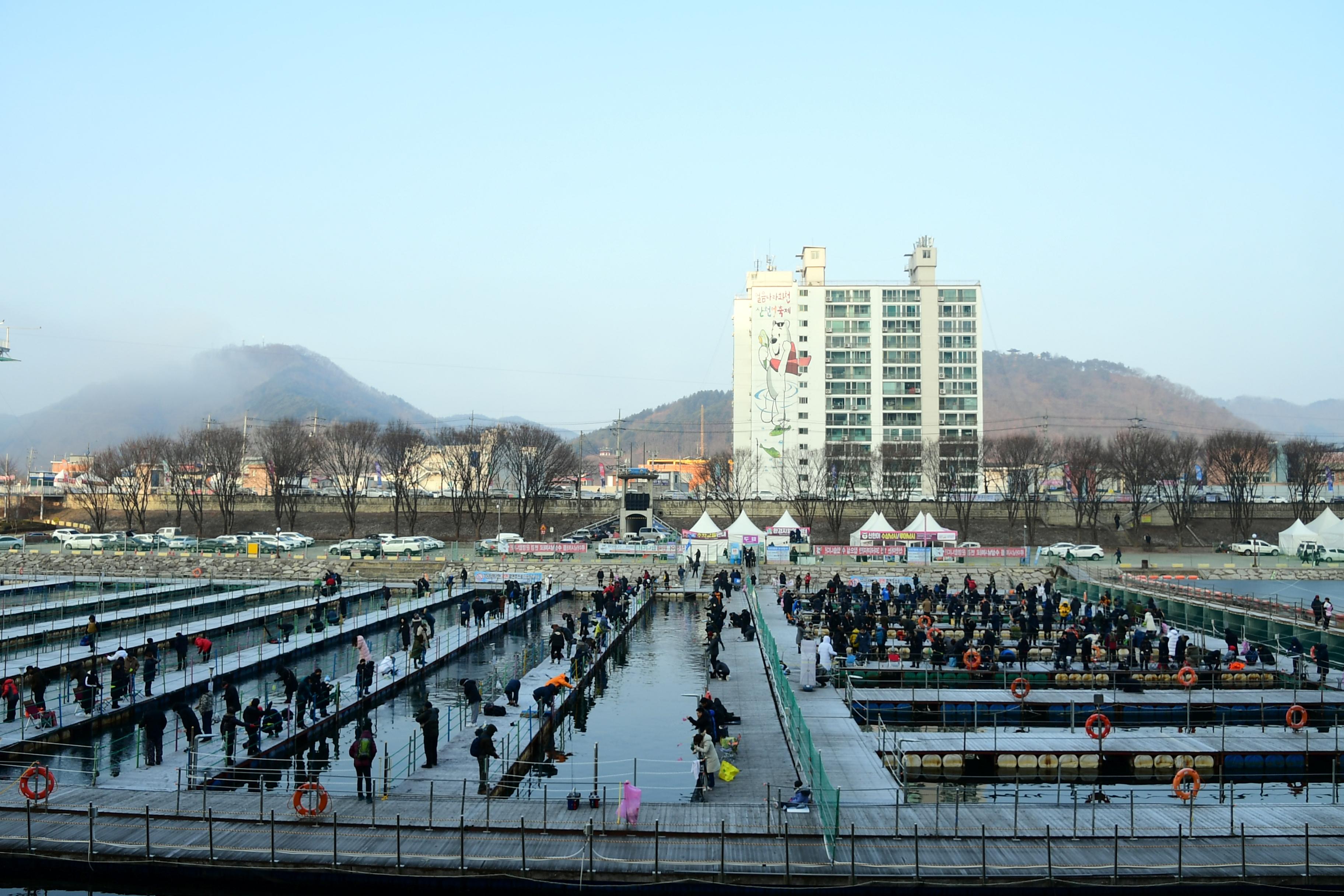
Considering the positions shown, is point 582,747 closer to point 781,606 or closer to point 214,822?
point 214,822

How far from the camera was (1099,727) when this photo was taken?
2022 cm

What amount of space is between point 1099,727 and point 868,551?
42.2m

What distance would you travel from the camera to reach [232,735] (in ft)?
66.0

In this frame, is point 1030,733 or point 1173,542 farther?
point 1173,542

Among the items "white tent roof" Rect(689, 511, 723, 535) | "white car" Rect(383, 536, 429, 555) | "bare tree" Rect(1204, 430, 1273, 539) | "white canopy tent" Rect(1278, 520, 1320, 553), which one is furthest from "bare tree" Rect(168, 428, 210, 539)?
"bare tree" Rect(1204, 430, 1273, 539)

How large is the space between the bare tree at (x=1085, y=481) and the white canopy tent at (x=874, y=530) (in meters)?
25.7

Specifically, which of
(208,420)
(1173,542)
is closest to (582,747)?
(1173,542)

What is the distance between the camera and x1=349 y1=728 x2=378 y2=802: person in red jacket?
1708 centimetres

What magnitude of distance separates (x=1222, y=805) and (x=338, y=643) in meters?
32.0

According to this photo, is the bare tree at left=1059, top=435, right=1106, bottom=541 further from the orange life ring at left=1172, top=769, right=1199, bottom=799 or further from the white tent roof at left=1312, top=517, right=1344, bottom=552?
the orange life ring at left=1172, top=769, right=1199, bottom=799

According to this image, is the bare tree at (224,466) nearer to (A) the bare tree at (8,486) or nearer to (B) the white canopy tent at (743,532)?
(A) the bare tree at (8,486)

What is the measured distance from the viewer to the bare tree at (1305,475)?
86.2m

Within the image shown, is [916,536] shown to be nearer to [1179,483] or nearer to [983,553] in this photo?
[983,553]

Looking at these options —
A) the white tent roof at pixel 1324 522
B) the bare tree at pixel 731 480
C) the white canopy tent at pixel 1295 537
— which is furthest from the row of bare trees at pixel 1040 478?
the white tent roof at pixel 1324 522
